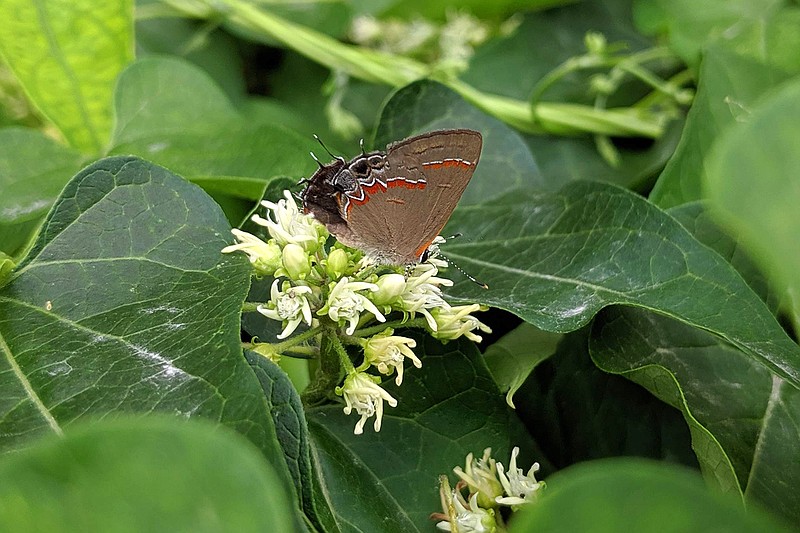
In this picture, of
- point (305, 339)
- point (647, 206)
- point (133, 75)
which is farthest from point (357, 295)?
point (133, 75)

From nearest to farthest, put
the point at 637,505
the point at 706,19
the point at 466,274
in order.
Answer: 1. the point at 637,505
2. the point at 466,274
3. the point at 706,19

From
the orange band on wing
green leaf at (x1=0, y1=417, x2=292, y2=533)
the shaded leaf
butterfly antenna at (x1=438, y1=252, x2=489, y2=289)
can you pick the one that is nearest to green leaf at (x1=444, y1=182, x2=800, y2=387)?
butterfly antenna at (x1=438, y1=252, x2=489, y2=289)

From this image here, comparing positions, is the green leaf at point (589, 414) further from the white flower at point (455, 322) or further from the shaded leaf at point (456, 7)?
the shaded leaf at point (456, 7)

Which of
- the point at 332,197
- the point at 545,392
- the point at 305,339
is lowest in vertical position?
the point at 545,392

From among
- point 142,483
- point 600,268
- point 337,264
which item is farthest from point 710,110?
point 142,483

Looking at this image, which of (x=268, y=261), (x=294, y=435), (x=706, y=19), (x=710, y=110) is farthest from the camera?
(x=706, y=19)

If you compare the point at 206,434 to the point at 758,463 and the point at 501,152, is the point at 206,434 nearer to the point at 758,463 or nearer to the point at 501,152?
the point at 758,463

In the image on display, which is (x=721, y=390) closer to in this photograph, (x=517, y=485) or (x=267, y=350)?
(x=517, y=485)
